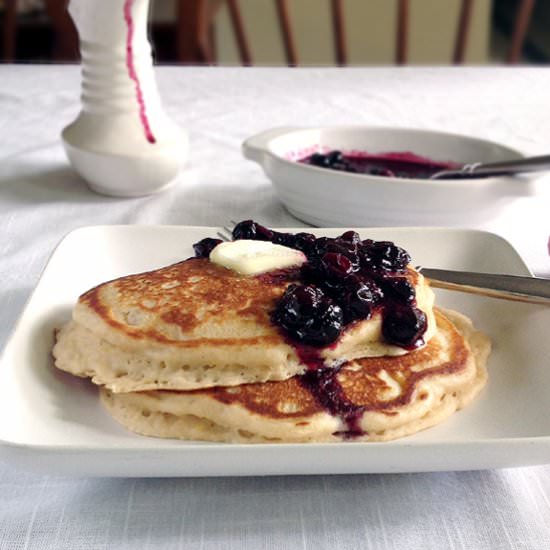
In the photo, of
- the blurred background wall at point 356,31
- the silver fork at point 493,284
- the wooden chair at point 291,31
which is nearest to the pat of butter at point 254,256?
the silver fork at point 493,284

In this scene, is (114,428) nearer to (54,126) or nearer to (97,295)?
(97,295)

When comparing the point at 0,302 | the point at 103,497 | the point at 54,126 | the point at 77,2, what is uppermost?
the point at 77,2

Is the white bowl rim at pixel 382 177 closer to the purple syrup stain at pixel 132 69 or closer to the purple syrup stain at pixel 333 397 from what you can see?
the purple syrup stain at pixel 132 69

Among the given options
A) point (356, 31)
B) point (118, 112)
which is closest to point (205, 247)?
point (118, 112)

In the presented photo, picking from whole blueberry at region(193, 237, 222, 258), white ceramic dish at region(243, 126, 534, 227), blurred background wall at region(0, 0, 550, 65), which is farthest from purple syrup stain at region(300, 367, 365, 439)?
blurred background wall at region(0, 0, 550, 65)

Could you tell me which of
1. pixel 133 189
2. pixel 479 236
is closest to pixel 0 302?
pixel 133 189

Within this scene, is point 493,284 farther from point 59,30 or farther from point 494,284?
point 59,30

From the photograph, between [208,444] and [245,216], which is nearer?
[208,444]
